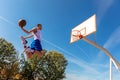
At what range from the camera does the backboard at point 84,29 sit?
54.4 feet

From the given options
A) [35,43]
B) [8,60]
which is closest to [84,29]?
[35,43]

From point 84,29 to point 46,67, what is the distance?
1364 inches

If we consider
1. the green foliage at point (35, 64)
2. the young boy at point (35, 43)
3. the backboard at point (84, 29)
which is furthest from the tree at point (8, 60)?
the young boy at point (35, 43)

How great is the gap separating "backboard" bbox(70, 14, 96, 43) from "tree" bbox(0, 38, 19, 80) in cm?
2886

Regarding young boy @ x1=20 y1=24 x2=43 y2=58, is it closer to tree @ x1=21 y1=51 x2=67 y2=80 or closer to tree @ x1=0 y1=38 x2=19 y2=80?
tree @ x1=0 y1=38 x2=19 y2=80

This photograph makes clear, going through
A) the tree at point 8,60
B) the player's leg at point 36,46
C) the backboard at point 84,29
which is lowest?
the player's leg at point 36,46

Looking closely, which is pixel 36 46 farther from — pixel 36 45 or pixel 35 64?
pixel 35 64

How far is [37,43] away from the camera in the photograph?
1210cm

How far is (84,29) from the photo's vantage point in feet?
57.6

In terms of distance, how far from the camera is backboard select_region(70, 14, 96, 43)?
54.4 ft

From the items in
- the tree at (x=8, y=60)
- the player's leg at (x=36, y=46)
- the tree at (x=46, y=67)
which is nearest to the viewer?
the player's leg at (x=36, y=46)

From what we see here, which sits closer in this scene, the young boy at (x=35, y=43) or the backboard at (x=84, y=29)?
the young boy at (x=35, y=43)

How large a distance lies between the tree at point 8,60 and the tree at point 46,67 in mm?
2911

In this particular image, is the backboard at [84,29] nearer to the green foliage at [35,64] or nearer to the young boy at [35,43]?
the young boy at [35,43]
